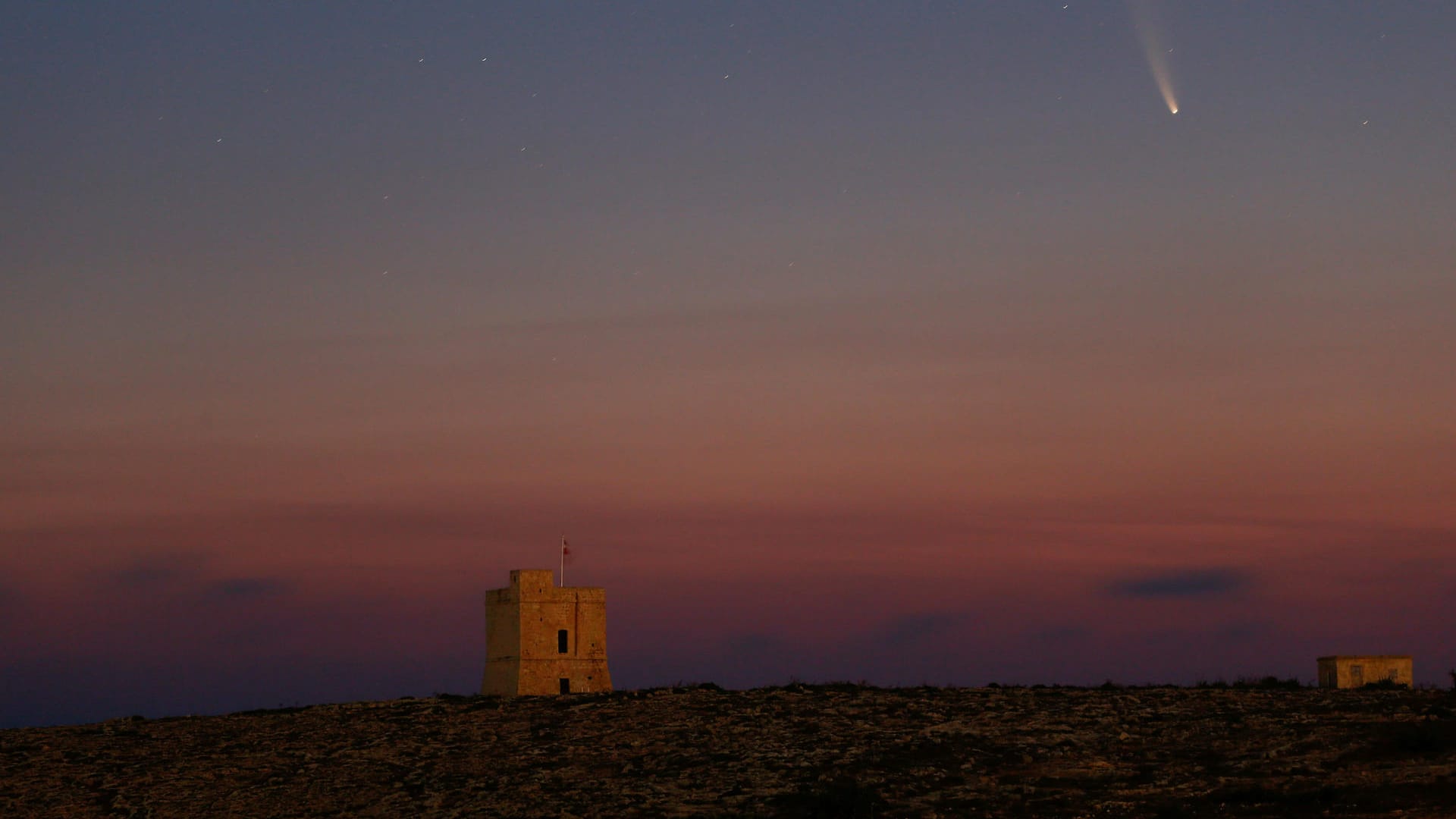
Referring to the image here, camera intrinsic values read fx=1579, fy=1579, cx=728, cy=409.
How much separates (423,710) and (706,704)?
9394 mm

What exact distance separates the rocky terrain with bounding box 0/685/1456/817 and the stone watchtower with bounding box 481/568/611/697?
274 inches

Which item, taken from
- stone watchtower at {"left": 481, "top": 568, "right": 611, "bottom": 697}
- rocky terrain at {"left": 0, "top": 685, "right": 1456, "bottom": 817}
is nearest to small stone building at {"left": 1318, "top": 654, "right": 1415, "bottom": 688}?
rocky terrain at {"left": 0, "top": 685, "right": 1456, "bottom": 817}

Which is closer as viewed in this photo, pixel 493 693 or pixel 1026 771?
pixel 1026 771

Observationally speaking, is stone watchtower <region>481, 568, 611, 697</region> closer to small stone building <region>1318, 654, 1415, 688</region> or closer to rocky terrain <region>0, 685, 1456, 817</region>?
rocky terrain <region>0, 685, 1456, 817</region>

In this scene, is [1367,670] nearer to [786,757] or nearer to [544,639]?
[786,757]

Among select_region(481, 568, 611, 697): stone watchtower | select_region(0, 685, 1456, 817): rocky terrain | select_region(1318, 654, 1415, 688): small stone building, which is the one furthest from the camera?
select_region(481, 568, 611, 697): stone watchtower

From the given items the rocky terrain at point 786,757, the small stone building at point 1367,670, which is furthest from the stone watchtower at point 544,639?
the small stone building at point 1367,670

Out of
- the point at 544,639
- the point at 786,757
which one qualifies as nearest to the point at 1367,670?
the point at 786,757

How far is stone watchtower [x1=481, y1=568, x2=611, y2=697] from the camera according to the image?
59469 mm

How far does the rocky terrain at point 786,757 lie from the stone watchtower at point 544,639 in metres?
6.95

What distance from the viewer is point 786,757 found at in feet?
133

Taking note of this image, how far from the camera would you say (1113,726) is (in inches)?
1640

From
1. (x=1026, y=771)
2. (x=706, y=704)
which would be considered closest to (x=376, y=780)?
(x=706, y=704)

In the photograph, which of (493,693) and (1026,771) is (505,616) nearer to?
(493,693)
